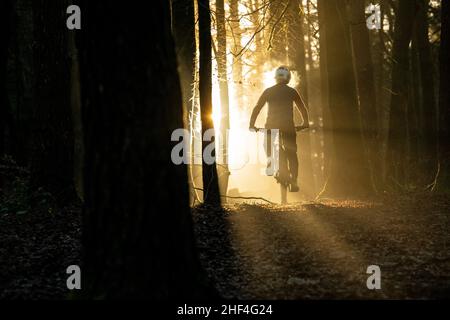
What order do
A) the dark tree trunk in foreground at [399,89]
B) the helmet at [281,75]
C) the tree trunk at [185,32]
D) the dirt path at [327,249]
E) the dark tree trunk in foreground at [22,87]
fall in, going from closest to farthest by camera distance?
the dirt path at [327,249] → the tree trunk at [185,32] → the helmet at [281,75] → the dark tree trunk in foreground at [399,89] → the dark tree trunk in foreground at [22,87]

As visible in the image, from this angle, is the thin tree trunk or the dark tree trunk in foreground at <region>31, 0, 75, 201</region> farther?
the thin tree trunk

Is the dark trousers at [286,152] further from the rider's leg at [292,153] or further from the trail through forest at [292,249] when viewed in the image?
the trail through forest at [292,249]

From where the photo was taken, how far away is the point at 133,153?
362 cm

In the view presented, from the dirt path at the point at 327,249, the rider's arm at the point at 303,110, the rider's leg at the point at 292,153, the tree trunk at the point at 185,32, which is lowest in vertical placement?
the dirt path at the point at 327,249

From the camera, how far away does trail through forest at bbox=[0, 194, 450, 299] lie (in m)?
4.46

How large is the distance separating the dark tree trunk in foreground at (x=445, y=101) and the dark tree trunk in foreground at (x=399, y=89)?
3.45 ft

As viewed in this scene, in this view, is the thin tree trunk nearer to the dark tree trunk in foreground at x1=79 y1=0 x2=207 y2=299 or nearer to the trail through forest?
the trail through forest

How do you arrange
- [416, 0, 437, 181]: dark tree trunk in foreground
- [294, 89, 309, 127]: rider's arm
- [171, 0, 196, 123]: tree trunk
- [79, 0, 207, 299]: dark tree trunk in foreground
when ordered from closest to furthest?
[79, 0, 207, 299]: dark tree trunk in foreground, [171, 0, 196, 123]: tree trunk, [294, 89, 309, 127]: rider's arm, [416, 0, 437, 181]: dark tree trunk in foreground

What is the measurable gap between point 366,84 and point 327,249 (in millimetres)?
6333

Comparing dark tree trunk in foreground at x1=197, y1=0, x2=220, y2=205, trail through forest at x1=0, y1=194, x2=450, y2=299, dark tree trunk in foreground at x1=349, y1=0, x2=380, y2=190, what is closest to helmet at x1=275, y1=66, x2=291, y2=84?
dark tree trunk in foreground at x1=349, y1=0, x2=380, y2=190

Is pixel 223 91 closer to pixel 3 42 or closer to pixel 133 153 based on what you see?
pixel 3 42

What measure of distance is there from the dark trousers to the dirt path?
7.34ft

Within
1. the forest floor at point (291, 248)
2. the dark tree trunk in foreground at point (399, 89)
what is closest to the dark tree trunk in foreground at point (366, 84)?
the dark tree trunk in foreground at point (399, 89)

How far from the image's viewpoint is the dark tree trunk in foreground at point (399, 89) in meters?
11.2
